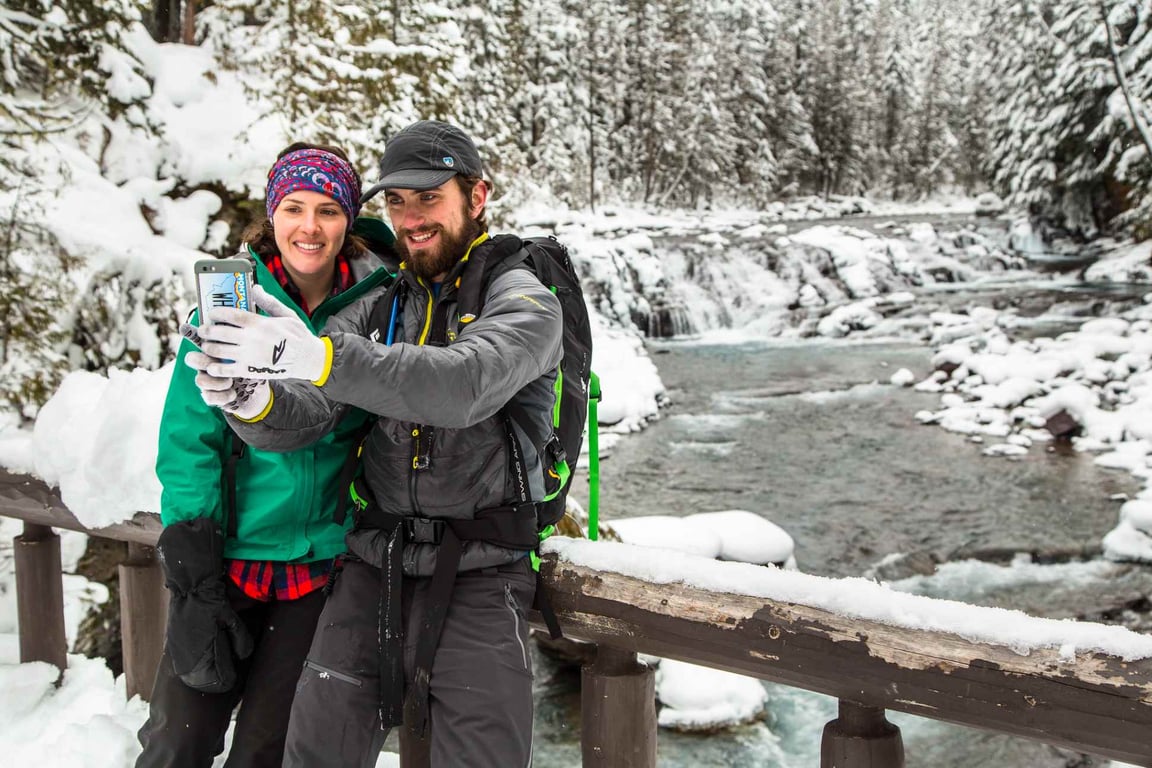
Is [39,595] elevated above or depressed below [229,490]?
below

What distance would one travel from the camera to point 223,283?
5.54 ft

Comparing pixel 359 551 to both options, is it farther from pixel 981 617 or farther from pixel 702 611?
pixel 981 617

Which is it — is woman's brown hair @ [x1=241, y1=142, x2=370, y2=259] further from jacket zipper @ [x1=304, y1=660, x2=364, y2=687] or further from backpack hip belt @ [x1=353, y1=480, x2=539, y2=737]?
jacket zipper @ [x1=304, y1=660, x2=364, y2=687]

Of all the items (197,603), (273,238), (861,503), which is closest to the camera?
(197,603)

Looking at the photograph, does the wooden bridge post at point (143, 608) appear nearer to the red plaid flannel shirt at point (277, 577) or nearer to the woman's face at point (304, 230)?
the red plaid flannel shirt at point (277, 577)

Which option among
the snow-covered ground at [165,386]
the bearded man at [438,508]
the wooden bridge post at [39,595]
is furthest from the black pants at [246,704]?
the wooden bridge post at [39,595]

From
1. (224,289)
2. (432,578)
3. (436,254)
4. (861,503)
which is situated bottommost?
(861,503)

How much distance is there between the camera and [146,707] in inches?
123

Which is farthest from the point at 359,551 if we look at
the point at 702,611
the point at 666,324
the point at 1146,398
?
the point at 666,324

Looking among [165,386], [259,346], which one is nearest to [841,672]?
[259,346]

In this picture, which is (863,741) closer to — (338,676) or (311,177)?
(338,676)

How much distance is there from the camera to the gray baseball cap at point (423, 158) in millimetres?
2299

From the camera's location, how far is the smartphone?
1680 mm

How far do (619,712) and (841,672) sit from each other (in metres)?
0.61
